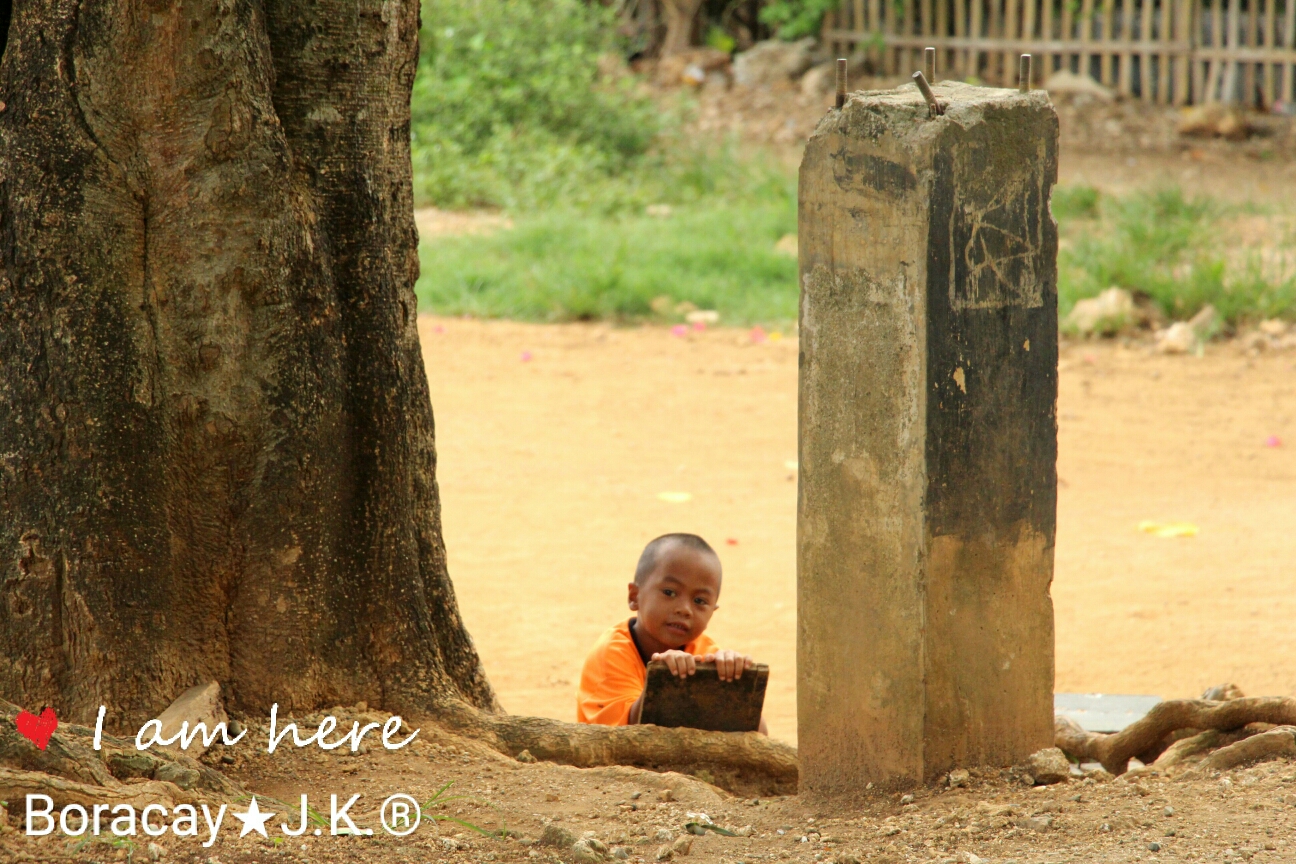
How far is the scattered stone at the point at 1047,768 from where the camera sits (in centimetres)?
297

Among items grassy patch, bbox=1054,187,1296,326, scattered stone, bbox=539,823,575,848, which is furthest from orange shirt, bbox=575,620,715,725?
grassy patch, bbox=1054,187,1296,326

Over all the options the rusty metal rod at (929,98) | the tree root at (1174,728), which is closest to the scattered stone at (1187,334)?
the tree root at (1174,728)

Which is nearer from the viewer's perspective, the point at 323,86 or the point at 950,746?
the point at 950,746

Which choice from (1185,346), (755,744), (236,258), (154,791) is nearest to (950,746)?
(755,744)

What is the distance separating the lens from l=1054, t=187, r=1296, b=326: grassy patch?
9.59 metres

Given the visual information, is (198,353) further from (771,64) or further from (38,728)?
(771,64)

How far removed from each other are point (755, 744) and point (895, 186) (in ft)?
4.93

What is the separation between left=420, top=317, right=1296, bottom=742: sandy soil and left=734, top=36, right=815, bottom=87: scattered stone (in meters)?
9.10

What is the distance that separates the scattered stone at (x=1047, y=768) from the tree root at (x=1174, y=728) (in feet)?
1.65

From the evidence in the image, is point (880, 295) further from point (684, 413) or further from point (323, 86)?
point (684, 413)

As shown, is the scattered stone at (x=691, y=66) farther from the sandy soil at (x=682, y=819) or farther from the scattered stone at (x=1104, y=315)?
the sandy soil at (x=682, y=819)

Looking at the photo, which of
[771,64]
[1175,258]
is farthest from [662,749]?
[771,64]

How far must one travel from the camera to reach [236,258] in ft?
9.82

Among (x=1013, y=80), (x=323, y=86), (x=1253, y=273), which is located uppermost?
(x=1013, y=80)
